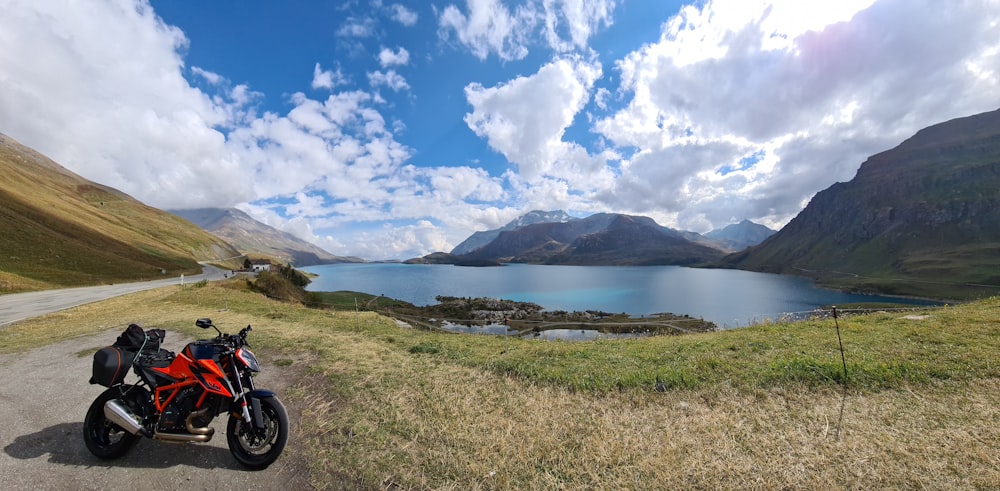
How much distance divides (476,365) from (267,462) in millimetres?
5695

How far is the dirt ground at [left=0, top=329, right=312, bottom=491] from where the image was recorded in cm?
518

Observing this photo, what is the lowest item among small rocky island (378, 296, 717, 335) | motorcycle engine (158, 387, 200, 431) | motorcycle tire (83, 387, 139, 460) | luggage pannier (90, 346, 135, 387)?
small rocky island (378, 296, 717, 335)

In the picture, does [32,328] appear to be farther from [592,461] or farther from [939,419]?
[939,419]

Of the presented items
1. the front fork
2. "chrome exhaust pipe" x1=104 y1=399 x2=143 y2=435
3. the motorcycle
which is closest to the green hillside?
the motorcycle

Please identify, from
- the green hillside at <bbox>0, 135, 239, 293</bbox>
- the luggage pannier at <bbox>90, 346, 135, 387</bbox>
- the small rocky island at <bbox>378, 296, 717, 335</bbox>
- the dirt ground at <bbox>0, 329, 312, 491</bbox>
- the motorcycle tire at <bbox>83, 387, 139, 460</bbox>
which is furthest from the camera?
the small rocky island at <bbox>378, 296, 717, 335</bbox>

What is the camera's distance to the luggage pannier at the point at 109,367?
5.41m

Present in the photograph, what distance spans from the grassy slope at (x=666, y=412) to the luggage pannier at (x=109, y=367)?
2857 mm

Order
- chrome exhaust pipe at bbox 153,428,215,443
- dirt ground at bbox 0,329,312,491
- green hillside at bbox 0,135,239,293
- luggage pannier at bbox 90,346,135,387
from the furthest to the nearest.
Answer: green hillside at bbox 0,135,239,293, chrome exhaust pipe at bbox 153,428,215,443, luggage pannier at bbox 90,346,135,387, dirt ground at bbox 0,329,312,491

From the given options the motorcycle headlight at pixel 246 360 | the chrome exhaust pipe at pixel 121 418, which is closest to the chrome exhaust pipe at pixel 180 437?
the chrome exhaust pipe at pixel 121 418

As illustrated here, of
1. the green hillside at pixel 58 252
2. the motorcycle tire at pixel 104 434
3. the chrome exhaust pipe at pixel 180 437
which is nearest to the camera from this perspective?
the chrome exhaust pipe at pixel 180 437

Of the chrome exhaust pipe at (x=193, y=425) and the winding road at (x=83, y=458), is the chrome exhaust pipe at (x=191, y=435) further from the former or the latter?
the winding road at (x=83, y=458)

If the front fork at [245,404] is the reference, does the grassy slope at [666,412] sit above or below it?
below

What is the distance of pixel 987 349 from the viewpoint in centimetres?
890

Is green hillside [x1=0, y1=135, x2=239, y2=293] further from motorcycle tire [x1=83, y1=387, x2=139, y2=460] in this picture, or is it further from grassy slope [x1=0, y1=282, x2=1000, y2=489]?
grassy slope [x1=0, y1=282, x2=1000, y2=489]
